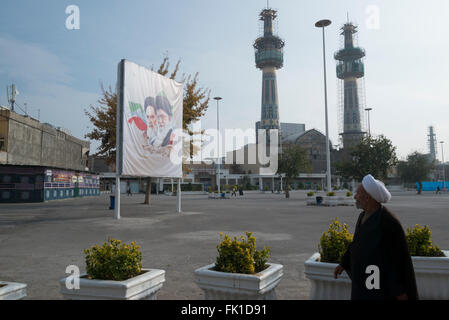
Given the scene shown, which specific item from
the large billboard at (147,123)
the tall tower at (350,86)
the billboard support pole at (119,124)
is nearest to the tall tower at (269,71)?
the tall tower at (350,86)

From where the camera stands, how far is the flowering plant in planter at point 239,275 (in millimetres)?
3374

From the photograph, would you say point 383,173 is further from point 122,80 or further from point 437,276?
point 437,276

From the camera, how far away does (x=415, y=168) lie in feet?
194

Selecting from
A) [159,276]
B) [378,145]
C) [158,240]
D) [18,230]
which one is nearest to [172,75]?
[18,230]

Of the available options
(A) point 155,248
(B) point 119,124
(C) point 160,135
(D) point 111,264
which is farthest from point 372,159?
(D) point 111,264

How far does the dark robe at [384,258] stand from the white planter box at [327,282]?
3.42ft

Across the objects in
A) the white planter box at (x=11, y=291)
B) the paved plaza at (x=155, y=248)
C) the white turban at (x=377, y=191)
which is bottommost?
the paved plaza at (x=155, y=248)

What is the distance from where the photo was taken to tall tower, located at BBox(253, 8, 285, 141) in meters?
124

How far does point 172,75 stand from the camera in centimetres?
2706

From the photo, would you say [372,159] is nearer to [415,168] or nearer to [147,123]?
[147,123]

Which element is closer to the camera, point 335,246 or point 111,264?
point 111,264

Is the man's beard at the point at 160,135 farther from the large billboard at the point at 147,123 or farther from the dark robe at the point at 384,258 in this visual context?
the dark robe at the point at 384,258

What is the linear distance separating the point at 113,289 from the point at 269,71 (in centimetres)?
12842

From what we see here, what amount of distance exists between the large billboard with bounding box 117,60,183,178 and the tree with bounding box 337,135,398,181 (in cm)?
2242
